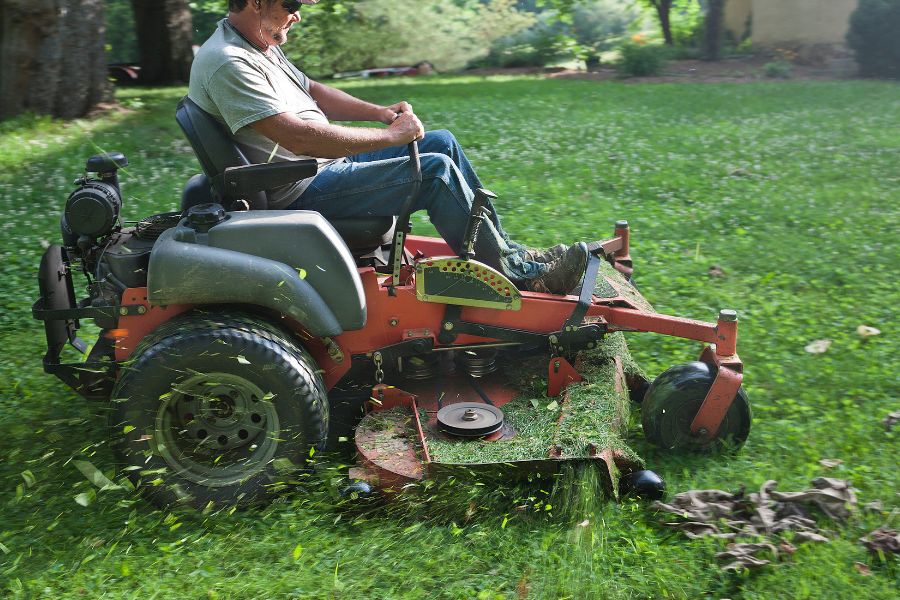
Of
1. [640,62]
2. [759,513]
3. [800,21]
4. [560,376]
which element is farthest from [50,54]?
[800,21]

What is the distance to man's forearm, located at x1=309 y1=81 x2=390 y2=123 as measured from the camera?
180 inches

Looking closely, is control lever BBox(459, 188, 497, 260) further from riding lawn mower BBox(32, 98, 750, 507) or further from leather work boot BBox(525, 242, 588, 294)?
leather work boot BBox(525, 242, 588, 294)

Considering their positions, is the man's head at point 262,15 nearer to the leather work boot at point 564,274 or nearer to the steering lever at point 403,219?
the steering lever at point 403,219

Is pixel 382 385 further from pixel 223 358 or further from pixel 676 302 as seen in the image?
pixel 676 302

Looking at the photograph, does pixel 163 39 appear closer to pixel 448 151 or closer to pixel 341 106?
pixel 341 106

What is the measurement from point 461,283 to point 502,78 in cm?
1475

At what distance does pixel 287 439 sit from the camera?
3508 millimetres

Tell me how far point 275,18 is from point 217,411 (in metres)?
1.61

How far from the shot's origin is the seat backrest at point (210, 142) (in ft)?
12.1

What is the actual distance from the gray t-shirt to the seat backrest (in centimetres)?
4

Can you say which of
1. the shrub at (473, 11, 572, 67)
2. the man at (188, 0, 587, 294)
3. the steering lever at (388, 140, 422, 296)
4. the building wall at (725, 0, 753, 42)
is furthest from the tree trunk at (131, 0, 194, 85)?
the building wall at (725, 0, 753, 42)

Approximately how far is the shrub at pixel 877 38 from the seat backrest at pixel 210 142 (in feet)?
50.6

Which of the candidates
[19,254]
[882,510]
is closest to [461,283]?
[882,510]

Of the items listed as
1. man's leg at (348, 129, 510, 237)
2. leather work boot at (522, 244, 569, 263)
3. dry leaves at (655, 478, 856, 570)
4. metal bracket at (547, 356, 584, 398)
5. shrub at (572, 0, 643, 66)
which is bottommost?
dry leaves at (655, 478, 856, 570)
